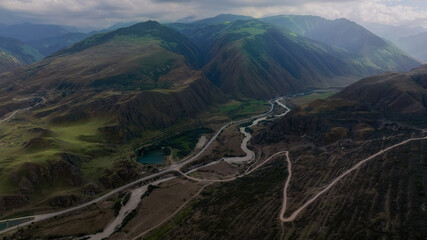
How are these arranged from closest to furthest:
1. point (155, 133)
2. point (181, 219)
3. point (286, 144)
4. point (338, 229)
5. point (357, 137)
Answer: point (338, 229)
point (181, 219)
point (357, 137)
point (286, 144)
point (155, 133)

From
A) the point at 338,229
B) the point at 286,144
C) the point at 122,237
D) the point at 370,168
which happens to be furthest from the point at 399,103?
the point at 122,237

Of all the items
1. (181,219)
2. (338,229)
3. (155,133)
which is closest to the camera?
(338,229)

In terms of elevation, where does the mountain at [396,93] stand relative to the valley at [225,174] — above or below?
above

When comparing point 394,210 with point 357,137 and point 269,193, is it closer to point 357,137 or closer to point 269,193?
point 269,193

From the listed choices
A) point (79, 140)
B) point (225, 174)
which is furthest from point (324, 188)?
point (79, 140)

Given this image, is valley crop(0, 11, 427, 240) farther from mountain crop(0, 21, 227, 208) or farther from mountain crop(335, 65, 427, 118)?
mountain crop(335, 65, 427, 118)

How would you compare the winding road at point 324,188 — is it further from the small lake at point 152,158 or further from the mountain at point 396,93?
the small lake at point 152,158

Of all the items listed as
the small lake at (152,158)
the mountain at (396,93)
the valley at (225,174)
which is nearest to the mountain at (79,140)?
the valley at (225,174)

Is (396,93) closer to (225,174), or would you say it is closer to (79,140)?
(225,174)
